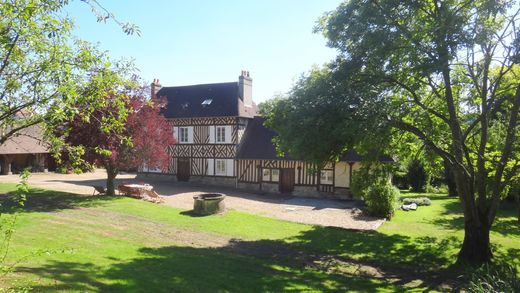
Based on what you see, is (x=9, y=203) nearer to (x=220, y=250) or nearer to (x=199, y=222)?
(x=199, y=222)

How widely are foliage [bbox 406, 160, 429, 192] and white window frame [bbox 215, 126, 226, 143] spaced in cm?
1409

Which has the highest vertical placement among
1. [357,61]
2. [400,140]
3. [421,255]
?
[357,61]

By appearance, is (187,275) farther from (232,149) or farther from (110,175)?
(232,149)

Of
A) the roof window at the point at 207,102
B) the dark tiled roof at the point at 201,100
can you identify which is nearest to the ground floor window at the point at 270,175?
the dark tiled roof at the point at 201,100

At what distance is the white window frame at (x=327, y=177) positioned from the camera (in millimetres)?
23423

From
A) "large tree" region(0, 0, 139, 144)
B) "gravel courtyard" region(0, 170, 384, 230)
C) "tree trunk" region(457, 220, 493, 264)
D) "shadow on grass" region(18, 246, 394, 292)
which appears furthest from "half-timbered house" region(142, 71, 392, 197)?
"large tree" region(0, 0, 139, 144)

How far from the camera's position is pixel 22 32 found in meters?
4.59

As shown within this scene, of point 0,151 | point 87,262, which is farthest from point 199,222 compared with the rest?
point 0,151

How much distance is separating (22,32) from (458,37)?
851 cm

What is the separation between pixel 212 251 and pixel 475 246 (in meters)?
7.00

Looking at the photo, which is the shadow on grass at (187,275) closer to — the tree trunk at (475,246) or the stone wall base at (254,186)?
the tree trunk at (475,246)

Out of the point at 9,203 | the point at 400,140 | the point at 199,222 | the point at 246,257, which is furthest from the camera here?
the point at 9,203

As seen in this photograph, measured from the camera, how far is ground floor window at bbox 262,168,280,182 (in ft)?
82.6

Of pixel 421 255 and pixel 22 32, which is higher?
pixel 22 32
